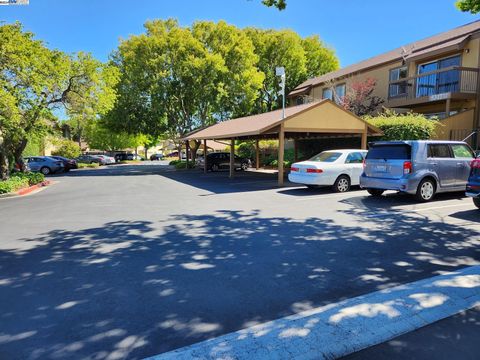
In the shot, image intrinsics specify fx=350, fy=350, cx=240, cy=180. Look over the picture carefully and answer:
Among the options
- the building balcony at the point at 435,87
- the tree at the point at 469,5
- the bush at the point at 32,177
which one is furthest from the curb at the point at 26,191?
the building balcony at the point at 435,87

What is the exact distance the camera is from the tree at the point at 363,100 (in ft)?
78.1

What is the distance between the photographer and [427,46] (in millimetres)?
21734

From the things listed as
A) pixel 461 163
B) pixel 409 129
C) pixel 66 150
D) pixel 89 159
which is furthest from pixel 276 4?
pixel 66 150

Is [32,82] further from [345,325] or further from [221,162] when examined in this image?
[345,325]

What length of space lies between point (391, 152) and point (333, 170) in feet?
8.08

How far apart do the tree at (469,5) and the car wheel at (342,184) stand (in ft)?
18.8

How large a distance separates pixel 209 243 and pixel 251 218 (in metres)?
2.23

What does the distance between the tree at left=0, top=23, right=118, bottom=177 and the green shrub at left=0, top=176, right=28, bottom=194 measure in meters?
0.90

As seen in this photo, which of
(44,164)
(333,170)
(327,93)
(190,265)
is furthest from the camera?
(327,93)

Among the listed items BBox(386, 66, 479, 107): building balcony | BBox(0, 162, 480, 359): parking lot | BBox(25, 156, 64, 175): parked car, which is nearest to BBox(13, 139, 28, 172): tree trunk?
BBox(25, 156, 64, 175): parked car

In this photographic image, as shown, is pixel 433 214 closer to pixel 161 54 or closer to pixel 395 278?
pixel 395 278

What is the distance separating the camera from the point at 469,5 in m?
8.77

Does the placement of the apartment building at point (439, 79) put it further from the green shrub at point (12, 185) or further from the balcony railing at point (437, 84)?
the green shrub at point (12, 185)

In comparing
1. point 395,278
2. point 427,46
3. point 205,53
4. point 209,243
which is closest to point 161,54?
point 205,53
